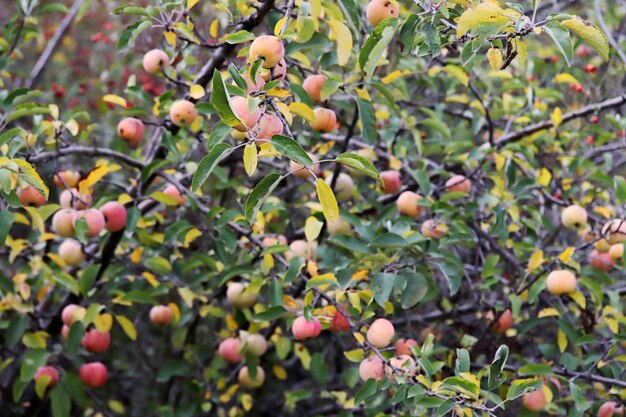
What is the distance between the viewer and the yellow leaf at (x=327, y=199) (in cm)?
110

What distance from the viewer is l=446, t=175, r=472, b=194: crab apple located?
6.63 feet

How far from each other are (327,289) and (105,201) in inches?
24.7

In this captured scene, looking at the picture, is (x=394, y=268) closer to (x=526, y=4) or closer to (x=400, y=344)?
(x=400, y=344)

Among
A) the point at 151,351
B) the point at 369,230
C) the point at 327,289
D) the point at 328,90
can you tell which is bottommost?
the point at 151,351

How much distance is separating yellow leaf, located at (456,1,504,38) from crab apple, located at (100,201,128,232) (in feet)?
3.28

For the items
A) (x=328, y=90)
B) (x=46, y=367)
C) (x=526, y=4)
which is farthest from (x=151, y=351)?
(x=526, y=4)

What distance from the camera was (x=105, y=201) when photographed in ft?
6.14

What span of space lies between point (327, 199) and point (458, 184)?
3.28 feet

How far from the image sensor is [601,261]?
197cm

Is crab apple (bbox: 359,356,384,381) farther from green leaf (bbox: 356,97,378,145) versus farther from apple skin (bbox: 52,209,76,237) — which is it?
apple skin (bbox: 52,209,76,237)

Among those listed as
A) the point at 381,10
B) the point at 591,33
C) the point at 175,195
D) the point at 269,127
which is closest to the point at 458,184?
the point at 381,10

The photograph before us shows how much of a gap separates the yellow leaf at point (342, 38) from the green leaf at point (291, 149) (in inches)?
17.3

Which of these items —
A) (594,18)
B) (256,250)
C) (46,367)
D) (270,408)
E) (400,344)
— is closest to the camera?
(400,344)

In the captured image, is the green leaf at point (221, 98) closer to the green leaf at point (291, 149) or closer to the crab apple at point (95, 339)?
the green leaf at point (291, 149)
